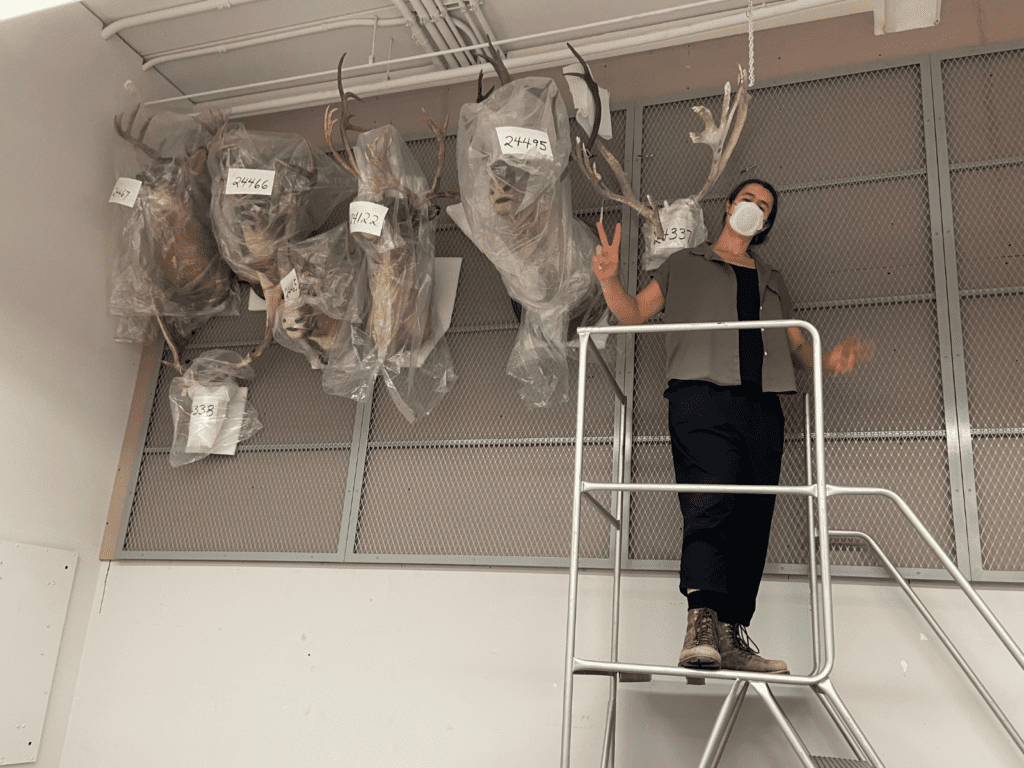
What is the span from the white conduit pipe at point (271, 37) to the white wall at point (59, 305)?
20 centimetres

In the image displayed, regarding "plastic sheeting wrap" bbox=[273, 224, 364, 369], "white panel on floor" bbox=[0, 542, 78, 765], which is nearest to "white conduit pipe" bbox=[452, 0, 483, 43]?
"plastic sheeting wrap" bbox=[273, 224, 364, 369]

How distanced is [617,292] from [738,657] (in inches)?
44.7

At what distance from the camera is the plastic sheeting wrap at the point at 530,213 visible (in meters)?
2.87

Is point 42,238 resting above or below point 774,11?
below

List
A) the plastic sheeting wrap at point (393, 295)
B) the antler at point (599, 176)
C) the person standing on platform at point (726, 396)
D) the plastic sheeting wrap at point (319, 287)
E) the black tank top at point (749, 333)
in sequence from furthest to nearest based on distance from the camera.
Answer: the plastic sheeting wrap at point (319, 287) < the plastic sheeting wrap at point (393, 295) < the antler at point (599, 176) < the black tank top at point (749, 333) < the person standing on platform at point (726, 396)

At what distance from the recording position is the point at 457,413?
336 centimetres

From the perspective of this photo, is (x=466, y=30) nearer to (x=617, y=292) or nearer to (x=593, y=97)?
(x=593, y=97)

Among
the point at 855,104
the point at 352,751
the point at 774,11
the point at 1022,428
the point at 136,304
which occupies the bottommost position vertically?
the point at 352,751

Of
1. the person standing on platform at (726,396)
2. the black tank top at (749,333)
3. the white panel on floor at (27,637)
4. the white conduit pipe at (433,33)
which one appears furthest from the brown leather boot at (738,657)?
the white panel on floor at (27,637)

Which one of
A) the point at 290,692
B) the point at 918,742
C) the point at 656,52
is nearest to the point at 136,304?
the point at 290,692

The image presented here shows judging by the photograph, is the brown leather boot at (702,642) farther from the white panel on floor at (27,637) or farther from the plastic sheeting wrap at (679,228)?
the white panel on floor at (27,637)

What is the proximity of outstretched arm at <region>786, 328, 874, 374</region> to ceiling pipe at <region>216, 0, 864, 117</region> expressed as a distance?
1.32m

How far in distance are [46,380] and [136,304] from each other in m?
0.46

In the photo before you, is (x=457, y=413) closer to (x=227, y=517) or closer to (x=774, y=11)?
(x=227, y=517)
